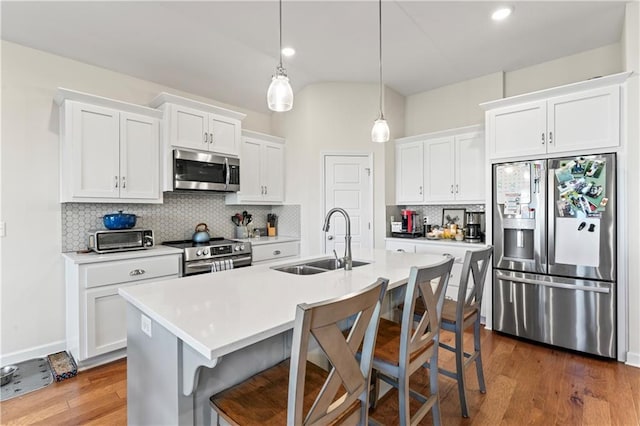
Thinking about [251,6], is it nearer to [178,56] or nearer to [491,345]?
[178,56]

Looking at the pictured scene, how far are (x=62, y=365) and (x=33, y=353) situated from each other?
441 millimetres

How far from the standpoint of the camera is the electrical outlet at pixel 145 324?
142 cm

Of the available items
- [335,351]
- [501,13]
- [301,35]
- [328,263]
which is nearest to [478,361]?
[328,263]

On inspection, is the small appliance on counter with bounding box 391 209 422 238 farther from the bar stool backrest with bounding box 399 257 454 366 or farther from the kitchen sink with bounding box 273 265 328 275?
the bar stool backrest with bounding box 399 257 454 366

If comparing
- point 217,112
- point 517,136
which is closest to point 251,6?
point 217,112

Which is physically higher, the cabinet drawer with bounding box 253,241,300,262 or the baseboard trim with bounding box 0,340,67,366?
the cabinet drawer with bounding box 253,241,300,262

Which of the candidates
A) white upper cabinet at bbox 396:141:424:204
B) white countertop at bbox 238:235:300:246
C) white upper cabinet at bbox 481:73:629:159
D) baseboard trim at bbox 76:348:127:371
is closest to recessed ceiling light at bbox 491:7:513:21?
white upper cabinet at bbox 481:73:629:159

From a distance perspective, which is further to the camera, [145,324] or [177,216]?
[177,216]

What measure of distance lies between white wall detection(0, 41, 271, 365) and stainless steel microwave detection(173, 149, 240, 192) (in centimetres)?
107

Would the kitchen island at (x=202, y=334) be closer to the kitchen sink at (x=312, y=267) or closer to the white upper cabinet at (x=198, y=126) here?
the kitchen sink at (x=312, y=267)

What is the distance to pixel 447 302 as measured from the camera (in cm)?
246

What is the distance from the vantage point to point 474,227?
380cm

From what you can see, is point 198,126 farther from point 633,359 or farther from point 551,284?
point 633,359

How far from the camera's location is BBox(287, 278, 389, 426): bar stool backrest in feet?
3.03
